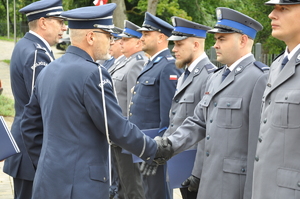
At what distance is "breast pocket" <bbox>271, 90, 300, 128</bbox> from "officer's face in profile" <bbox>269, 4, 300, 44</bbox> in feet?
1.15

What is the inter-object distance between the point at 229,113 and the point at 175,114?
1.19 meters

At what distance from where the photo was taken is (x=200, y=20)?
23641 millimetres

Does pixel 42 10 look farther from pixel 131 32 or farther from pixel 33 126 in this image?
pixel 131 32

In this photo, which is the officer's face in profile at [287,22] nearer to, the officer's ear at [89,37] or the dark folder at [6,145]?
the officer's ear at [89,37]

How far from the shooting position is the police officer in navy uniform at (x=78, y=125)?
3.35 metres

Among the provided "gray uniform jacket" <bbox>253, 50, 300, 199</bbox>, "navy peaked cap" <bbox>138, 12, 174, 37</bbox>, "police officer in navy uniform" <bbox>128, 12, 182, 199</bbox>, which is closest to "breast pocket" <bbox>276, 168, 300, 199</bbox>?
"gray uniform jacket" <bbox>253, 50, 300, 199</bbox>

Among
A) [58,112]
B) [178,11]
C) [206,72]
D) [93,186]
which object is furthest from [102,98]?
[178,11]

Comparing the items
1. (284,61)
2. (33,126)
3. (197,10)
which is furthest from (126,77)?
(197,10)

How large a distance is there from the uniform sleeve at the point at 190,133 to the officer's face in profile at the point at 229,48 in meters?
0.50

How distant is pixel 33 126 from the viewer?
3.85 metres

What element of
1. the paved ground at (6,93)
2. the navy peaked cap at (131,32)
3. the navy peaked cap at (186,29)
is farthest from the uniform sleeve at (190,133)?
the navy peaked cap at (131,32)

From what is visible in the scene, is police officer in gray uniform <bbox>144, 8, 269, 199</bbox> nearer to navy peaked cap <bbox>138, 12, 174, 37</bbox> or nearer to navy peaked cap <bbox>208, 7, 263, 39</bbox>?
navy peaked cap <bbox>208, 7, 263, 39</bbox>

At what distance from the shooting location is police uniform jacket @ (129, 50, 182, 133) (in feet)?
18.5

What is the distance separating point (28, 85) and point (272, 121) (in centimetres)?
227
